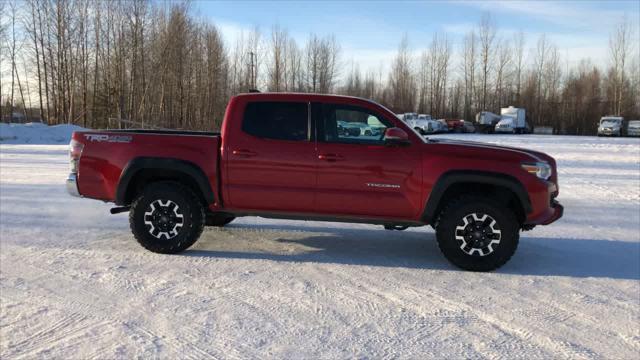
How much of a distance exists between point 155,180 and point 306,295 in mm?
2593

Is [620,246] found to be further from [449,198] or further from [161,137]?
[161,137]

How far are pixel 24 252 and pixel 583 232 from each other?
7428mm

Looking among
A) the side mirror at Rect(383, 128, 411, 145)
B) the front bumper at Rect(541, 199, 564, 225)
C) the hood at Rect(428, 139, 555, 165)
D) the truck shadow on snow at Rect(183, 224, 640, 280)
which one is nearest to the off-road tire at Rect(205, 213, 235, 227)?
the truck shadow on snow at Rect(183, 224, 640, 280)

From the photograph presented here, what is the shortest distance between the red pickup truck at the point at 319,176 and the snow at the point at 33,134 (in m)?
23.5

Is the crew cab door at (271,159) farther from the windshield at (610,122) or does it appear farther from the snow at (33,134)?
the windshield at (610,122)

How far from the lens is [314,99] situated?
5.55 meters

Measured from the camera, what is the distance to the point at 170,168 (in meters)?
5.52

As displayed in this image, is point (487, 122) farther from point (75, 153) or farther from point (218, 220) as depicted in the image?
point (75, 153)

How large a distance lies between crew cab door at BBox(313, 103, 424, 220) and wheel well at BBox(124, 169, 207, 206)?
1502mm

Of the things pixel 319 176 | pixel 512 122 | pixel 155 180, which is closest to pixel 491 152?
pixel 319 176

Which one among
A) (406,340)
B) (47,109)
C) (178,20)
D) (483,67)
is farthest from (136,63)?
(483,67)

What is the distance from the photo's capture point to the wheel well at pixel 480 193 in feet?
17.6

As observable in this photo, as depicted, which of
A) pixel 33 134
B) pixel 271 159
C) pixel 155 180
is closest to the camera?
pixel 271 159

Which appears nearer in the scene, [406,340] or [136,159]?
[406,340]
